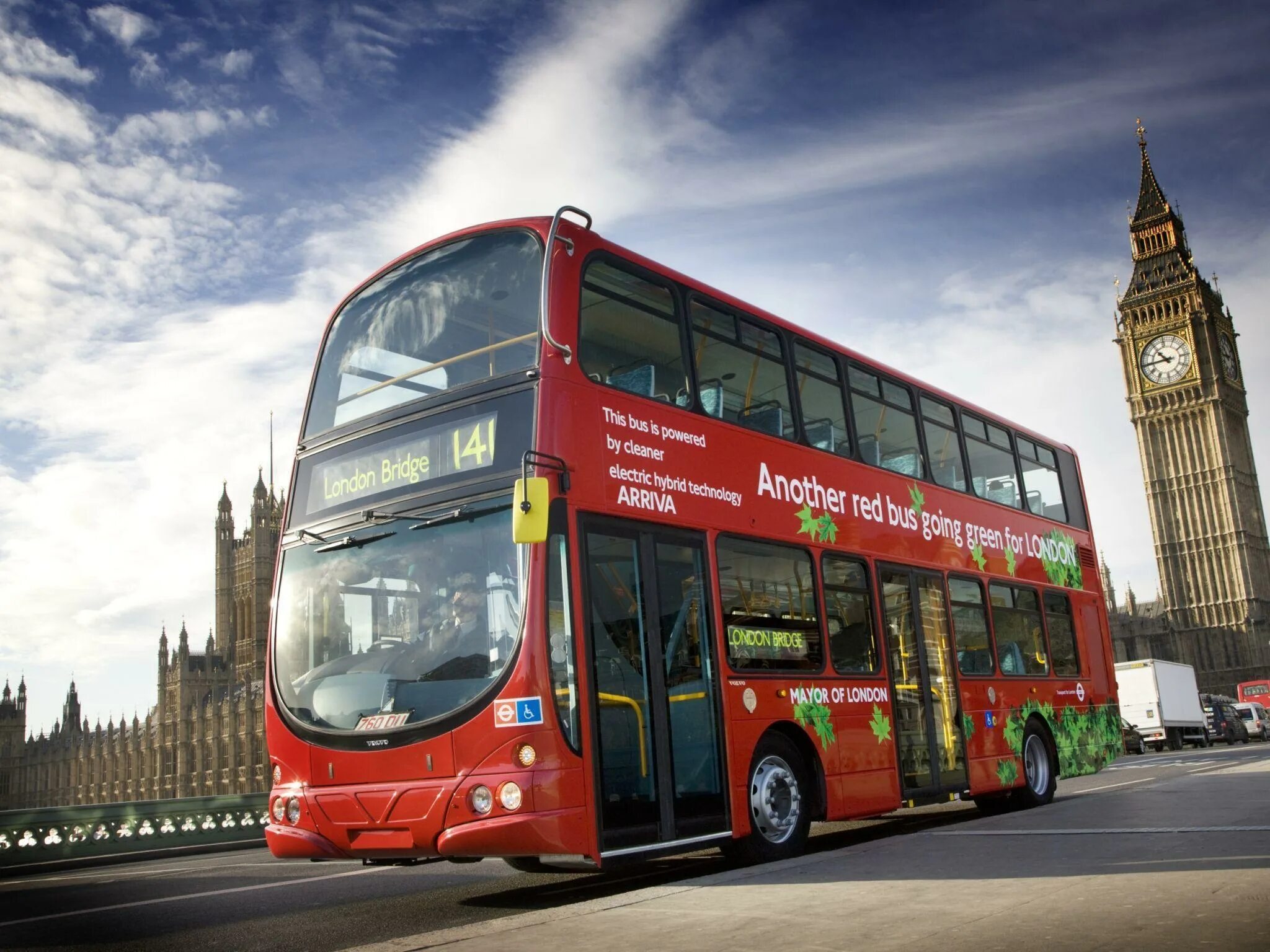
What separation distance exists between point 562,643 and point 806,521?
118 inches

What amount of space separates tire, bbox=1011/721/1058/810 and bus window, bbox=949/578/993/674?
1184 mm

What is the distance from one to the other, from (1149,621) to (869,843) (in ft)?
255

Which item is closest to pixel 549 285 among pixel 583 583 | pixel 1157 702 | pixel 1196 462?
pixel 583 583

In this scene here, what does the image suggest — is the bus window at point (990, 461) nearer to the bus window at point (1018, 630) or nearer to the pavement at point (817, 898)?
the bus window at point (1018, 630)

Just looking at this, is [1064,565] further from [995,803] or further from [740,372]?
[740,372]

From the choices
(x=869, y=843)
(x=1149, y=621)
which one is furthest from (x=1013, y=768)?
(x=1149, y=621)

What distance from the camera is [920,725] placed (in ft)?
30.7

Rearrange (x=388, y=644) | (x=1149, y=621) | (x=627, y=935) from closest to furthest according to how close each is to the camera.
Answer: (x=627, y=935) → (x=388, y=644) → (x=1149, y=621)

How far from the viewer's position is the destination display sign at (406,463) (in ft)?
21.7

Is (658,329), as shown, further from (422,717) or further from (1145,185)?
(1145,185)

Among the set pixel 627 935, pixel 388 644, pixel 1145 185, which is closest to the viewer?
pixel 627 935

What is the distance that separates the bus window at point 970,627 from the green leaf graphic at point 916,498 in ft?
2.40

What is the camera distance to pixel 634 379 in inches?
292

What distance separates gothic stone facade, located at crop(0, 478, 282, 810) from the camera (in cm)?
7881
